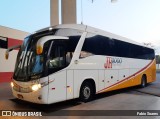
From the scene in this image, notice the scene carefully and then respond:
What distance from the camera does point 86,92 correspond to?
10.1 metres

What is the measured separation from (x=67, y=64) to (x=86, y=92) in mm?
1839

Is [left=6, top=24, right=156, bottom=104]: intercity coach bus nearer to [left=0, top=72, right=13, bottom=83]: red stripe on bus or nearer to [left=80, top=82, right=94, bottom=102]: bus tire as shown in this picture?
[left=80, top=82, right=94, bottom=102]: bus tire

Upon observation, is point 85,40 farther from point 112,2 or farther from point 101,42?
point 112,2

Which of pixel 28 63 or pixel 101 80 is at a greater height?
pixel 28 63

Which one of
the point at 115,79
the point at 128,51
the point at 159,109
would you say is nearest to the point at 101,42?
the point at 115,79

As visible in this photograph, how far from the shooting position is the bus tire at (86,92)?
9898 mm

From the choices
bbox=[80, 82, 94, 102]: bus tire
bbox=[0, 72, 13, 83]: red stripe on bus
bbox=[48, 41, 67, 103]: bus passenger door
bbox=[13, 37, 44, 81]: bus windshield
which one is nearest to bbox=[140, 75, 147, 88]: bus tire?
bbox=[80, 82, 94, 102]: bus tire

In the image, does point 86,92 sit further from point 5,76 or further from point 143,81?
point 5,76

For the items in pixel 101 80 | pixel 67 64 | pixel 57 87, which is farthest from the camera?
pixel 101 80

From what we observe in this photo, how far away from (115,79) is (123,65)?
55.4 inches

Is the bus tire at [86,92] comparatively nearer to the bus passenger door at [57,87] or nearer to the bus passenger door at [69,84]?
the bus passenger door at [69,84]

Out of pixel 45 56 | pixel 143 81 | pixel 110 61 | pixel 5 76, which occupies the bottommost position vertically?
pixel 5 76

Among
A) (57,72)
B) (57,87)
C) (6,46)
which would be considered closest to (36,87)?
(57,87)

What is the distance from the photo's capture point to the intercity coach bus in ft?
27.0
